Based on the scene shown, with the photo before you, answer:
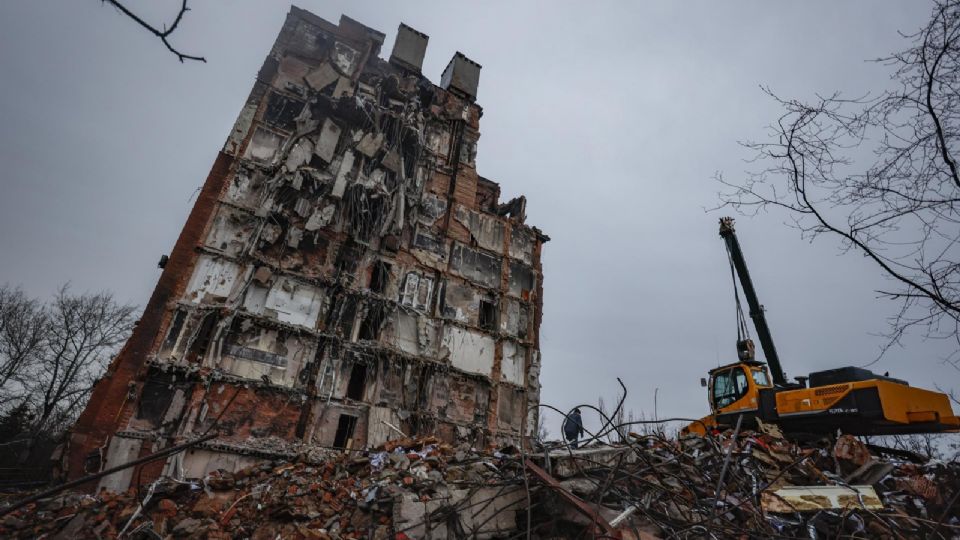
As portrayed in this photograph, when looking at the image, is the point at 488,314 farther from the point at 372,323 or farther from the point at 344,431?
the point at 344,431

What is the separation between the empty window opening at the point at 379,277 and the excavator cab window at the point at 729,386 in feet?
34.0

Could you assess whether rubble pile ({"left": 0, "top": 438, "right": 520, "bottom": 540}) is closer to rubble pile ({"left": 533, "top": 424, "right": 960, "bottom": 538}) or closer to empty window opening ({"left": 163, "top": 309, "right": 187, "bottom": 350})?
rubble pile ({"left": 533, "top": 424, "right": 960, "bottom": 538})

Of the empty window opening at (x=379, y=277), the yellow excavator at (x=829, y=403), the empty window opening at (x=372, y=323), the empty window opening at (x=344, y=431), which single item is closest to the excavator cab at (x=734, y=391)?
the yellow excavator at (x=829, y=403)

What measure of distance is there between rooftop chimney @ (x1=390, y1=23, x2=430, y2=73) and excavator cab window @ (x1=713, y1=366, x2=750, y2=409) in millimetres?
17033

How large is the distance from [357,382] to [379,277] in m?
3.51

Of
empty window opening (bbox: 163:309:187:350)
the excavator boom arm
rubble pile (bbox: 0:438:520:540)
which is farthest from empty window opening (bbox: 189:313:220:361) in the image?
the excavator boom arm

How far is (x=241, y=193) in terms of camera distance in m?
13.8

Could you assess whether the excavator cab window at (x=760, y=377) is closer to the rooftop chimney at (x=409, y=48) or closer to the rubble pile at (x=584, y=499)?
the rubble pile at (x=584, y=499)

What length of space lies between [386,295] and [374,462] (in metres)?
7.94

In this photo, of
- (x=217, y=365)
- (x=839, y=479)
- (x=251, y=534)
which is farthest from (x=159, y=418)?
(x=839, y=479)

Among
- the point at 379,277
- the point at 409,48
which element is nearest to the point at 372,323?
the point at 379,277

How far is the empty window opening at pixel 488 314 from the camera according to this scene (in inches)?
650

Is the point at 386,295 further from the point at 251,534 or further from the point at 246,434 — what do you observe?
the point at 251,534

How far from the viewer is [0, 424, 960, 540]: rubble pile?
12.3 ft
